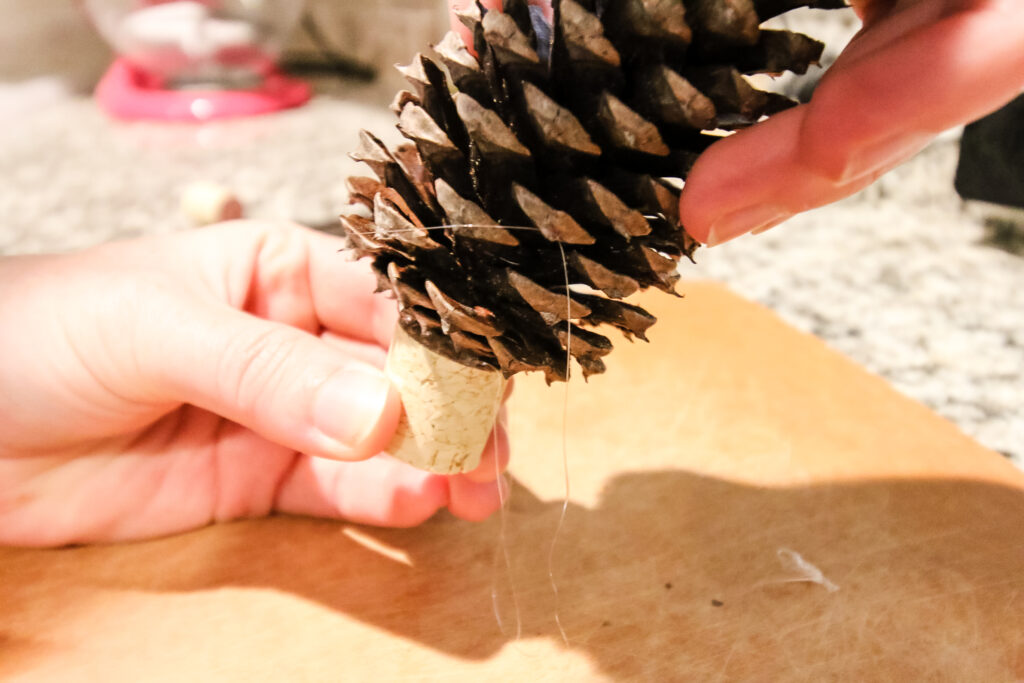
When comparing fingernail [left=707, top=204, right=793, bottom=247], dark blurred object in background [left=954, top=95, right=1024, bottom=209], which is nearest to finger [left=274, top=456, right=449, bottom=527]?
fingernail [left=707, top=204, right=793, bottom=247]

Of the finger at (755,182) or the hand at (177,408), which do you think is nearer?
the finger at (755,182)

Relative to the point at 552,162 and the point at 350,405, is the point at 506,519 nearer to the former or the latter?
the point at 350,405

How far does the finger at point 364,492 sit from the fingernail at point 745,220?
30cm

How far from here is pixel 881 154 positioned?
0.29 metres

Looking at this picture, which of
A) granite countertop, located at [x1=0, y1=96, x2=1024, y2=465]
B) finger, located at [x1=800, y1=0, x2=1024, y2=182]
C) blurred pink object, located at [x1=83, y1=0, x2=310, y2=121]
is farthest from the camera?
blurred pink object, located at [x1=83, y1=0, x2=310, y2=121]

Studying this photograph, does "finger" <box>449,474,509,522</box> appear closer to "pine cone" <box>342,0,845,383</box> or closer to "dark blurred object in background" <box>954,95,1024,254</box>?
"pine cone" <box>342,0,845,383</box>

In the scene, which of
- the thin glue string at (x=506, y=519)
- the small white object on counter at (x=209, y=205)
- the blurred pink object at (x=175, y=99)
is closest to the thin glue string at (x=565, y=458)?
the thin glue string at (x=506, y=519)

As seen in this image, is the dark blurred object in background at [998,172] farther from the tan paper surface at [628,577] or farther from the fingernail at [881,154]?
the fingernail at [881,154]

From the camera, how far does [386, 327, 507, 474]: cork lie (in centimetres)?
44

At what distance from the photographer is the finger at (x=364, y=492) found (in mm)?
543

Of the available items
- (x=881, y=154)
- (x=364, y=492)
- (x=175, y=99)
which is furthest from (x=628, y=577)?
(x=175, y=99)

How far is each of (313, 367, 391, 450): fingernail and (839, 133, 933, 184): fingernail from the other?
28 cm

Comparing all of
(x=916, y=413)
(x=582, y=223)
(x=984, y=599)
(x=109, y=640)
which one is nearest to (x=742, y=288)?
(x=916, y=413)

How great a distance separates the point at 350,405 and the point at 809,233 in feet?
2.81
